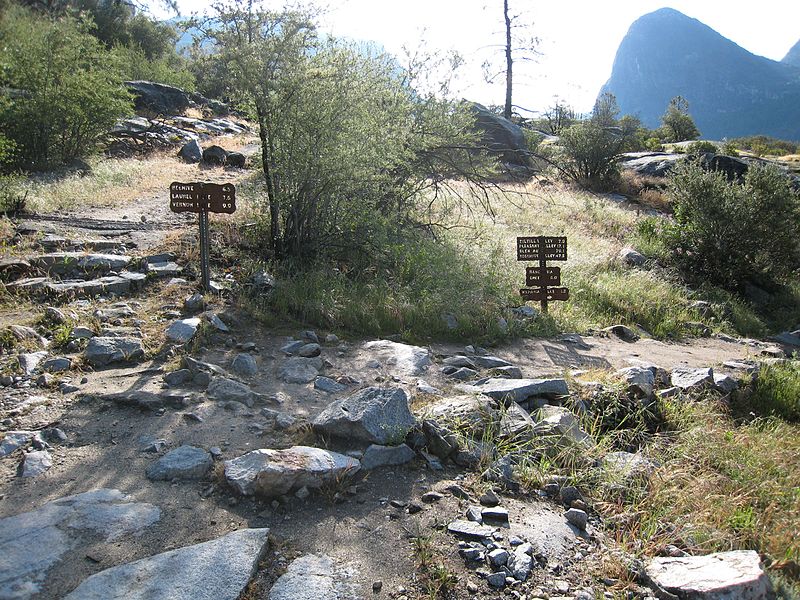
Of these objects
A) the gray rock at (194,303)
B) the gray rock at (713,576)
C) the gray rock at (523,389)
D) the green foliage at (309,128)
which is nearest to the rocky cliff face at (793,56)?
the green foliage at (309,128)

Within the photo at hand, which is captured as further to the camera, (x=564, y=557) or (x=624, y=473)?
(x=624, y=473)

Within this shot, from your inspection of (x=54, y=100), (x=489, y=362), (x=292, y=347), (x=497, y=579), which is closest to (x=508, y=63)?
(x=54, y=100)

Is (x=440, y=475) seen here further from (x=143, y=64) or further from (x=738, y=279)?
(x=143, y=64)

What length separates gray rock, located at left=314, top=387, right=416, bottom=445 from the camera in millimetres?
3686

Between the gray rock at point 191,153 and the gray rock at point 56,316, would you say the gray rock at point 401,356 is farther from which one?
the gray rock at point 191,153

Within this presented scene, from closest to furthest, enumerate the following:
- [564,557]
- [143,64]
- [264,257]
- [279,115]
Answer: [564,557]
[279,115]
[264,257]
[143,64]

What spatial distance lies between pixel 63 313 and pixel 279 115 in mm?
3309

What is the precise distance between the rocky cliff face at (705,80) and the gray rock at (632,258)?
132m

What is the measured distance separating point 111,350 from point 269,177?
3431mm

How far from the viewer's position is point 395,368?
542 centimetres

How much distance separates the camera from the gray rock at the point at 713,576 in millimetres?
2578

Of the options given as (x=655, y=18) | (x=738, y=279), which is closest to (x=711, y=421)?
A: (x=738, y=279)

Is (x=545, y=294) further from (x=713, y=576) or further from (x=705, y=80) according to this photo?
(x=705, y=80)

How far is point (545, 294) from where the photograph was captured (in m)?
8.05
